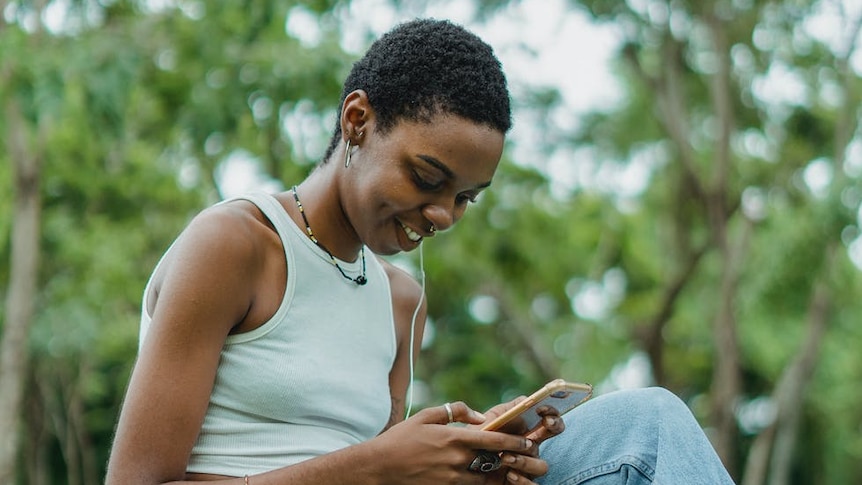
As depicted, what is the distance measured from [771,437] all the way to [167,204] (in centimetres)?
598

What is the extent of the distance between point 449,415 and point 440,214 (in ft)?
1.27

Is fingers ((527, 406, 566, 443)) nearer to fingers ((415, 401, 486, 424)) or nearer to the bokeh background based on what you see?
fingers ((415, 401, 486, 424))

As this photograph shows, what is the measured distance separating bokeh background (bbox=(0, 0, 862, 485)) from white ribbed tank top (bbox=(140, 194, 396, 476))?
12.2 ft

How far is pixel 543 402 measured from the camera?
198cm

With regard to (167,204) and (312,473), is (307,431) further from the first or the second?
(167,204)

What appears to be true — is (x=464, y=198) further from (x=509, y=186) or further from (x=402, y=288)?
(x=509, y=186)

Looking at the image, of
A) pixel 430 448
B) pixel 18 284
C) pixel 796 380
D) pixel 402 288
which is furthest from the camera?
pixel 796 380

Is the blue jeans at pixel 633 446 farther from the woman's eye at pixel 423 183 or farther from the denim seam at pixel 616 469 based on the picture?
the woman's eye at pixel 423 183

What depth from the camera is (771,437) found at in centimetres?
918

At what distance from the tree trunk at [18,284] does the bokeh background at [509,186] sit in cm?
1

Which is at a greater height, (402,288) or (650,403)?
(402,288)

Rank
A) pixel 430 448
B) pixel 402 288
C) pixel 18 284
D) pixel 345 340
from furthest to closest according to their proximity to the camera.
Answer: pixel 18 284 < pixel 402 288 < pixel 345 340 < pixel 430 448

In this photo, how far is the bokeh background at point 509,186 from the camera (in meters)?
6.68

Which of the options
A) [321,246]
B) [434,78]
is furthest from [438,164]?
[321,246]
